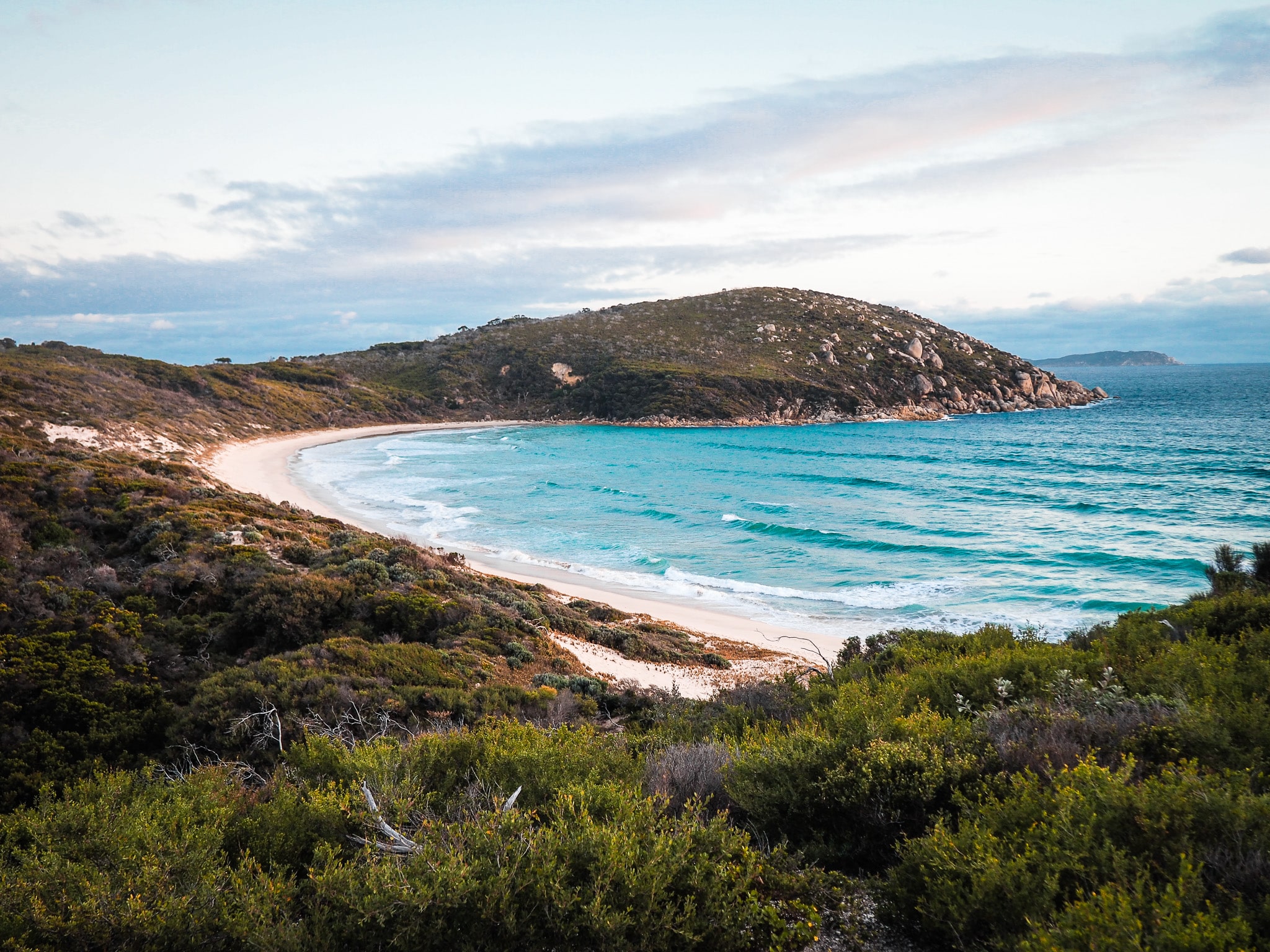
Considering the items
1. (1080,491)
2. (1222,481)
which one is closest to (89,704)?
(1080,491)

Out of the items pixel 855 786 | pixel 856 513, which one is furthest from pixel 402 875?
pixel 856 513

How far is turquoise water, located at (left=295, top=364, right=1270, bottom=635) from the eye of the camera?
19.3 m

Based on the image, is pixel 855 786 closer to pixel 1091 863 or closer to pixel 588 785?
pixel 1091 863

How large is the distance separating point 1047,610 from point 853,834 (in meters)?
16.6

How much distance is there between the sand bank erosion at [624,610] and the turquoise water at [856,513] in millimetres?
875

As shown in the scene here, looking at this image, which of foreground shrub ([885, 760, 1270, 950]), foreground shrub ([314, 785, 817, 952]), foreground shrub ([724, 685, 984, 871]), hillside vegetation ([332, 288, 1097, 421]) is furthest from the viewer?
hillside vegetation ([332, 288, 1097, 421])

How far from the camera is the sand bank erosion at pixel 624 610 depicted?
1227 cm

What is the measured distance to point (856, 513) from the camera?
30125 millimetres

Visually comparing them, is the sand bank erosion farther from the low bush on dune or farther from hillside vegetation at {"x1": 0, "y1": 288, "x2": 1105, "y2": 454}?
hillside vegetation at {"x1": 0, "y1": 288, "x2": 1105, "y2": 454}

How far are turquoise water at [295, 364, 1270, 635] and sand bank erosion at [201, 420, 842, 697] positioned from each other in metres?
0.87

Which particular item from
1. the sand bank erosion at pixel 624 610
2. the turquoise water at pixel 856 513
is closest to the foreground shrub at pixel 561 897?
the sand bank erosion at pixel 624 610

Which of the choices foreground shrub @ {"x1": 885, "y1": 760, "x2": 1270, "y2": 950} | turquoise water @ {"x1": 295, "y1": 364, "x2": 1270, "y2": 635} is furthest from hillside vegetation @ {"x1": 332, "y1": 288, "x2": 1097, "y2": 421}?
foreground shrub @ {"x1": 885, "y1": 760, "x2": 1270, "y2": 950}

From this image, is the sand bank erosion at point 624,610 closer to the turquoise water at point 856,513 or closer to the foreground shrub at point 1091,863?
the turquoise water at point 856,513

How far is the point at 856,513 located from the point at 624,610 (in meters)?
16.3
